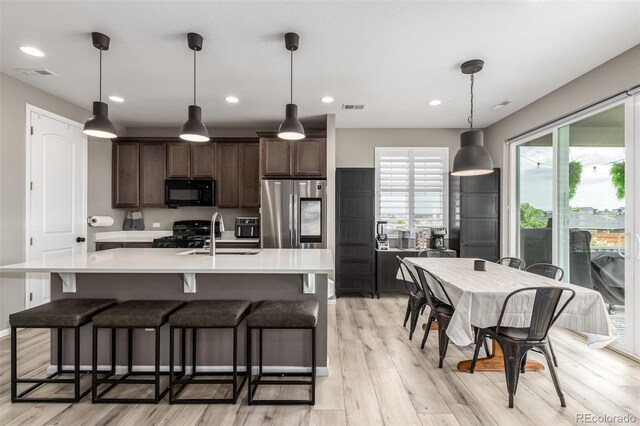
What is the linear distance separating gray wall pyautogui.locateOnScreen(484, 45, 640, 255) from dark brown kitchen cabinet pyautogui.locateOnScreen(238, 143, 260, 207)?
378 cm

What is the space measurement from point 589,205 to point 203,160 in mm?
4977

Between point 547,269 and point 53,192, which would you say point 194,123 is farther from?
point 547,269

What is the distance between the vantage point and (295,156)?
4684mm

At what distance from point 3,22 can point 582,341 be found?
5.80 metres

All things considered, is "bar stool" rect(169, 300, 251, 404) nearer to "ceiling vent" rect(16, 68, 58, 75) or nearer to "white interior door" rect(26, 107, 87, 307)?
"white interior door" rect(26, 107, 87, 307)

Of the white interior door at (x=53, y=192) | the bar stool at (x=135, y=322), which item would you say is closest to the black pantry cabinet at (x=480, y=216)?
the bar stool at (x=135, y=322)

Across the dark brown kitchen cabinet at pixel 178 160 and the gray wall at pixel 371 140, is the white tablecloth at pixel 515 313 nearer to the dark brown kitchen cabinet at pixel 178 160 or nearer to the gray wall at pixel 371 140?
the gray wall at pixel 371 140

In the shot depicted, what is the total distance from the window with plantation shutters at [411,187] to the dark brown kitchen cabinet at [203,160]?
2.67 meters

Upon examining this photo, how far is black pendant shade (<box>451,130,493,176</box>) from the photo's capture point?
2.99m

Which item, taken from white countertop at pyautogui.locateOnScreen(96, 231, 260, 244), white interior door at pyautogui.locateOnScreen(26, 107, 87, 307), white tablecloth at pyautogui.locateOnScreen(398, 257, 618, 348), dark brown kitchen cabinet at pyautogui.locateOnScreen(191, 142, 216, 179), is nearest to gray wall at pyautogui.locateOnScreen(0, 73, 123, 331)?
white interior door at pyautogui.locateOnScreen(26, 107, 87, 307)

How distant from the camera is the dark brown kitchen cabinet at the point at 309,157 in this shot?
15.3 ft

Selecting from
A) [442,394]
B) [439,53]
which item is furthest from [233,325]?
[439,53]

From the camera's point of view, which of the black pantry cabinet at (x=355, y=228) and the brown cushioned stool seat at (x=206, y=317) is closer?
the brown cushioned stool seat at (x=206, y=317)

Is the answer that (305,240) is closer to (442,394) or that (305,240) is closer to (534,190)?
(442,394)
